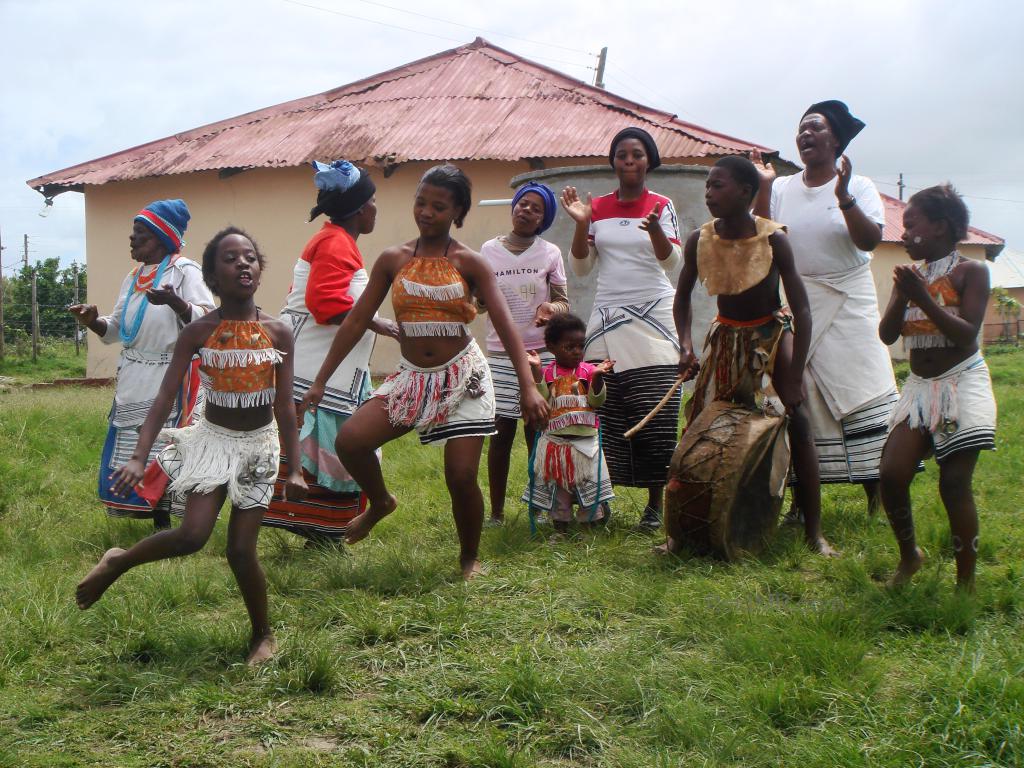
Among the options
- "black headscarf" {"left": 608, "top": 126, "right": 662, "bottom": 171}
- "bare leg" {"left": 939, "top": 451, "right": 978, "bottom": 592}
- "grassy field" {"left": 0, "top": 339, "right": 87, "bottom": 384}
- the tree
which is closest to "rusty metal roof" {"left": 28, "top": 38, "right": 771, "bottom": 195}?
"grassy field" {"left": 0, "top": 339, "right": 87, "bottom": 384}

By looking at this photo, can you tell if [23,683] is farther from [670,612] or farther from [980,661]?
[980,661]

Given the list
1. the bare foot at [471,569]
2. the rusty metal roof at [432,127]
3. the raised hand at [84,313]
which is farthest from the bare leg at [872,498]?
the rusty metal roof at [432,127]

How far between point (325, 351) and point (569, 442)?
1440mm

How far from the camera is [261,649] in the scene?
3709 mm

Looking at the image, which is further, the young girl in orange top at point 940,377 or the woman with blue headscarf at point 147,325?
the woman with blue headscarf at point 147,325

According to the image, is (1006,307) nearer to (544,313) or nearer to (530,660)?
(544,313)

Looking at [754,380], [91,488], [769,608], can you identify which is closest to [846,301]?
[754,380]

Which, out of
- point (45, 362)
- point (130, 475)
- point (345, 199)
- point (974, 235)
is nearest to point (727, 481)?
point (345, 199)

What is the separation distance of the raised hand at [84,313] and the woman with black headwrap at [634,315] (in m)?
2.59

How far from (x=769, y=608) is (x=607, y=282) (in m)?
2.38

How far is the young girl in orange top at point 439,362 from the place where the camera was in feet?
15.3

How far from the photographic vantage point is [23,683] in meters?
3.56

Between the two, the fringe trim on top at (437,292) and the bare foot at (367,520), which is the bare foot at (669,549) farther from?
the fringe trim on top at (437,292)

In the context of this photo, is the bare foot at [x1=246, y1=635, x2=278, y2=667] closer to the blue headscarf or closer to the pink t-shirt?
the pink t-shirt
